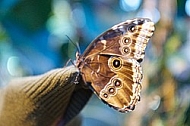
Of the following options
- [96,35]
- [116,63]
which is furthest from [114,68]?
[96,35]

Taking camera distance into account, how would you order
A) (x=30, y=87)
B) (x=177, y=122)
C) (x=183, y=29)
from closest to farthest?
(x=30, y=87) → (x=177, y=122) → (x=183, y=29)

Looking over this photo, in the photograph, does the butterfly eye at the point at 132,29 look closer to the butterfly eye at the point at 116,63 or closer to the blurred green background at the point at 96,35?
the butterfly eye at the point at 116,63

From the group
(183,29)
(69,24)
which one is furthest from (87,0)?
(183,29)

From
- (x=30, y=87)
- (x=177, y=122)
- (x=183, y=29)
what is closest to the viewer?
(x=30, y=87)

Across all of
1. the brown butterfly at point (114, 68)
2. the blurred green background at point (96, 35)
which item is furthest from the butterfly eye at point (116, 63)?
the blurred green background at point (96, 35)

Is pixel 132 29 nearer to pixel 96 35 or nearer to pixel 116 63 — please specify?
pixel 116 63

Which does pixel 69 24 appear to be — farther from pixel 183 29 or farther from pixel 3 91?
pixel 3 91

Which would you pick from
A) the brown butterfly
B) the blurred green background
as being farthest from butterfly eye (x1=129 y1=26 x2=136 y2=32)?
the blurred green background
